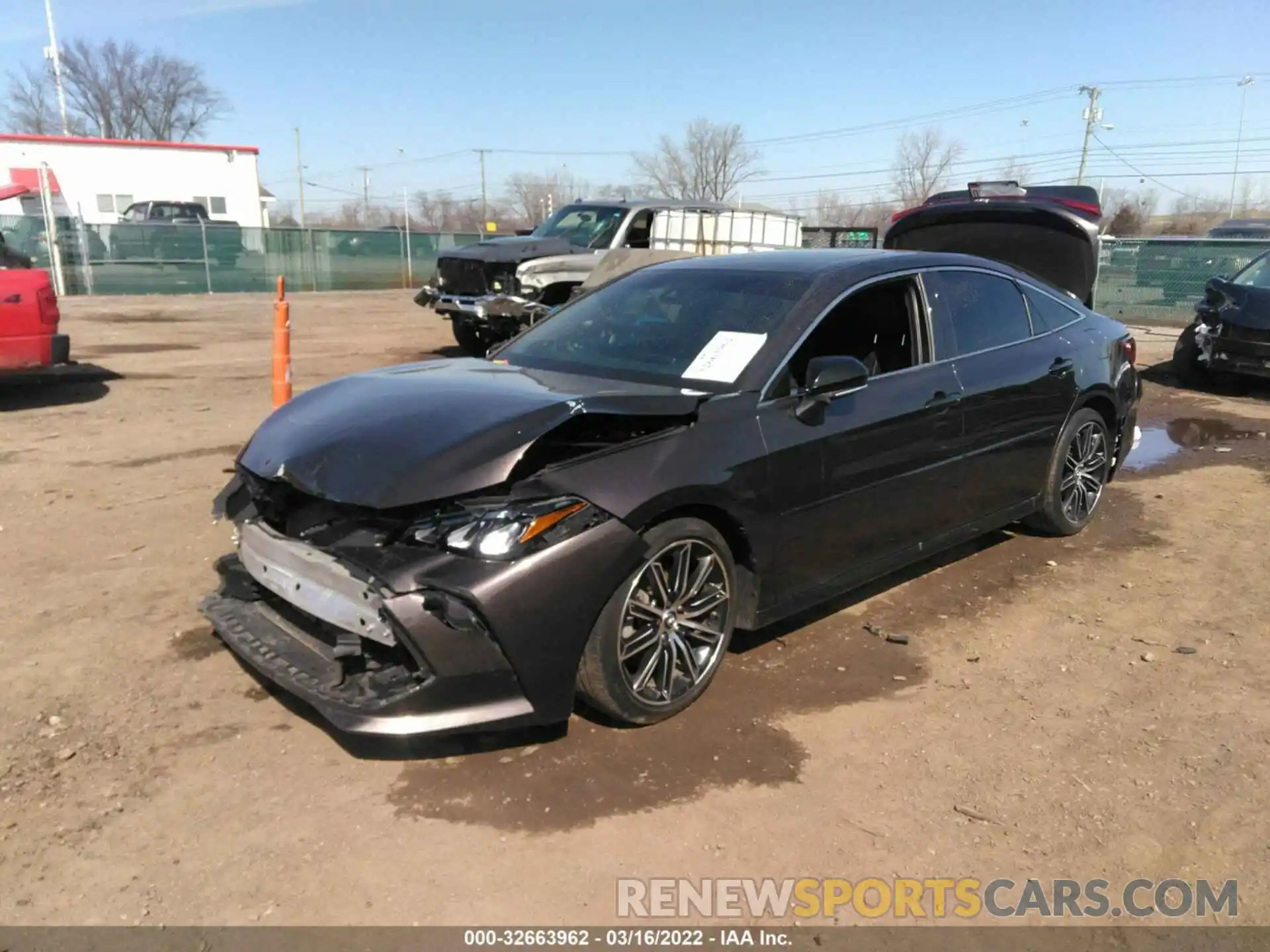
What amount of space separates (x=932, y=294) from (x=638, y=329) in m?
1.49

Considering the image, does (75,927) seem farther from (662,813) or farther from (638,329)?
(638,329)

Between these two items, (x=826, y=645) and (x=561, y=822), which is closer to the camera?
(x=561, y=822)

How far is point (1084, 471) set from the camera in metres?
5.69

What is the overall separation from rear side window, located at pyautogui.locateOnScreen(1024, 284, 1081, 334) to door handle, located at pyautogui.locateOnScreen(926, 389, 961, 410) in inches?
41.3

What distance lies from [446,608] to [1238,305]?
10.7 metres

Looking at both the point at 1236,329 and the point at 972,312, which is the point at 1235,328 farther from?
the point at 972,312

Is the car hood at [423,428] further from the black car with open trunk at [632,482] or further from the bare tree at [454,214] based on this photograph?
the bare tree at [454,214]

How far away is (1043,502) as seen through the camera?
5434 millimetres

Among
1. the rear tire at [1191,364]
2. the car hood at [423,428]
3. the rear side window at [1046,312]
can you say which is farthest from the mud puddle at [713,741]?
the rear tire at [1191,364]

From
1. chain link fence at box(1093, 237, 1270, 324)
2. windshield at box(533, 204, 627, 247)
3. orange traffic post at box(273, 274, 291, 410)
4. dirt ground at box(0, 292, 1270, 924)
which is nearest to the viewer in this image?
dirt ground at box(0, 292, 1270, 924)

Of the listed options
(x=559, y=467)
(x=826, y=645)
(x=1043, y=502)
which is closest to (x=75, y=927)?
(x=559, y=467)

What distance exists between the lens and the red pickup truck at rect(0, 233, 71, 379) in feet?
27.7

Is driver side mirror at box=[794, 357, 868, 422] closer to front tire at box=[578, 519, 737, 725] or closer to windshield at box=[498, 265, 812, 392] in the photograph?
windshield at box=[498, 265, 812, 392]

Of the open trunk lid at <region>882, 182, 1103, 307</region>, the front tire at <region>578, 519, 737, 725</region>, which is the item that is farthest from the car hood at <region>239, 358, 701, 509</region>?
the open trunk lid at <region>882, 182, 1103, 307</region>
